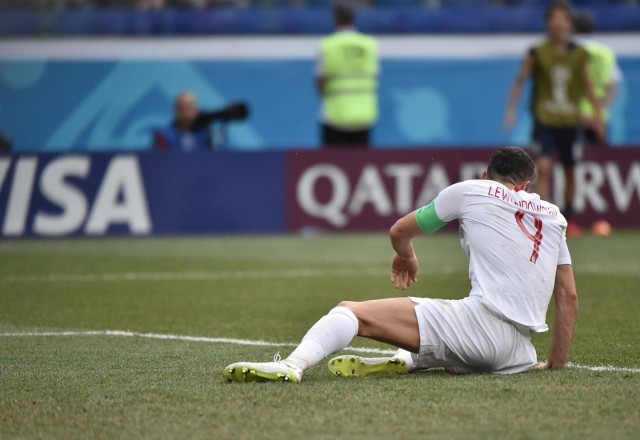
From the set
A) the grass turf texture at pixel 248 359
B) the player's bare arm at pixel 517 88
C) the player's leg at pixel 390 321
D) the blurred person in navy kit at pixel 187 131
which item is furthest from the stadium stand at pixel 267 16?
the player's leg at pixel 390 321

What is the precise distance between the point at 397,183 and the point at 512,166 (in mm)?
10795

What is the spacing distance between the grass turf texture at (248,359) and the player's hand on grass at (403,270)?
17.3 inches

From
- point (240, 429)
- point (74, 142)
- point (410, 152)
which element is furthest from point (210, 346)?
point (74, 142)

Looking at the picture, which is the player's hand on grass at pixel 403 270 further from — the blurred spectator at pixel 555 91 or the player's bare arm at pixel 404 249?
the blurred spectator at pixel 555 91

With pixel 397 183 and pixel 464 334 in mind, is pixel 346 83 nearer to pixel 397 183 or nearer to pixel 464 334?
pixel 397 183

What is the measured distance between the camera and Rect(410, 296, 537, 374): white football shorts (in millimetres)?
6262

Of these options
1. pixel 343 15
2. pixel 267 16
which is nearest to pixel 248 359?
pixel 343 15

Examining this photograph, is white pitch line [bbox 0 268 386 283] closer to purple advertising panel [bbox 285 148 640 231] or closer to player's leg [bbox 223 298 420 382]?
purple advertising panel [bbox 285 148 640 231]

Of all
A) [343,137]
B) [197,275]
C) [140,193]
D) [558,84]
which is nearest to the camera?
[197,275]

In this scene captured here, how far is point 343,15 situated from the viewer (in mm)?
17641

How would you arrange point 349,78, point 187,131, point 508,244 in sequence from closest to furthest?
point 508,244 → point 187,131 → point 349,78

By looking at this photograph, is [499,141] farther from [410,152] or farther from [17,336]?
[17,336]

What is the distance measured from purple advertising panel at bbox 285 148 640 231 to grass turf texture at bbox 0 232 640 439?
2860mm

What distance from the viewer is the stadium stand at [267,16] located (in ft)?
72.4
